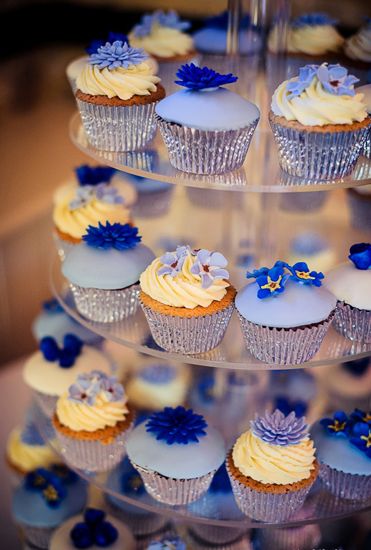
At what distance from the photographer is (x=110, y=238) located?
2.55 metres

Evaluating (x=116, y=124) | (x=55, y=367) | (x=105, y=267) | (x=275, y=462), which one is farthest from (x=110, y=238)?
(x=275, y=462)

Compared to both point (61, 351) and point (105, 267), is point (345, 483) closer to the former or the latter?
point (105, 267)

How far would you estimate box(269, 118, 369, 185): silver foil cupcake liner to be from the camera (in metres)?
2.21

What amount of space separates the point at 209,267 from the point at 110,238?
39 centimetres

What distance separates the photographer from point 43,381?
Result: 2.99 meters

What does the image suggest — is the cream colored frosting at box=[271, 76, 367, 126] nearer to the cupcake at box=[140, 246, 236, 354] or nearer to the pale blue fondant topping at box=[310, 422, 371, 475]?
the cupcake at box=[140, 246, 236, 354]

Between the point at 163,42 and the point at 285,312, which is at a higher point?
the point at 163,42

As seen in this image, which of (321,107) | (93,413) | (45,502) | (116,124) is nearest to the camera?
(321,107)

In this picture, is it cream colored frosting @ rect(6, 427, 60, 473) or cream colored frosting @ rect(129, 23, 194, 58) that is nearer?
cream colored frosting @ rect(129, 23, 194, 58)

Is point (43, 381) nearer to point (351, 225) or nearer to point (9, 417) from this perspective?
point (9, 417)

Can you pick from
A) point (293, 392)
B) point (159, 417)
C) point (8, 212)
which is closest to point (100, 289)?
point (159, 417)

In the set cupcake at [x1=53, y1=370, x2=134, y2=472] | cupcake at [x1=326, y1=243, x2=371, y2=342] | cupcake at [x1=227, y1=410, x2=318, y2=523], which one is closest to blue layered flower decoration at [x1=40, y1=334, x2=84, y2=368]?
cupcake at [x1=53, y1=370, x2=134, y2=472]

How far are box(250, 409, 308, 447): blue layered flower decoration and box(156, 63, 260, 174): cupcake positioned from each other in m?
0.70

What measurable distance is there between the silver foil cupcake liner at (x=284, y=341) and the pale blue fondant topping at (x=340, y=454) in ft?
1.43
